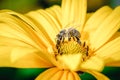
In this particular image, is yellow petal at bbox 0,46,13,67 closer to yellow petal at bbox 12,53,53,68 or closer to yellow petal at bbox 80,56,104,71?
yellow petal at bbox 12,53,53,68

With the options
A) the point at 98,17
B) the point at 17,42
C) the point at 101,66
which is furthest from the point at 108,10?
the point at 101,66

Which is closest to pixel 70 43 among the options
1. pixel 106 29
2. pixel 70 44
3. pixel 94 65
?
pixel 70 44

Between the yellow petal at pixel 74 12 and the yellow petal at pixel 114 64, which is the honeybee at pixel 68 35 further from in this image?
the yellow petal at pixel 114 64

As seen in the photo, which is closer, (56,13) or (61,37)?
(61,37)

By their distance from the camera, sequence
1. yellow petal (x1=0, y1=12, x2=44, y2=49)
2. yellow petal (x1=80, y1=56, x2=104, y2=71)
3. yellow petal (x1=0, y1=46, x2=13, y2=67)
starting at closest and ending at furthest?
yellow petal (x1=80, y1=56, x2=104, y2=71), yellow petal (x1=0, y1=46, x2=13, y2=67), yellow petal (x1=0, y1=12, x2=44, y2=49)

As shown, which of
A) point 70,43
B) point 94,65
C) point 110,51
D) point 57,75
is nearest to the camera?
point 94,65

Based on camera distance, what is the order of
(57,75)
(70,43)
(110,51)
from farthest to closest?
(70,43) → (110,51) → (57,75)

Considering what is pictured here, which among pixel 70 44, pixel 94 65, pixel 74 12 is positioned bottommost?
pixel 94 65

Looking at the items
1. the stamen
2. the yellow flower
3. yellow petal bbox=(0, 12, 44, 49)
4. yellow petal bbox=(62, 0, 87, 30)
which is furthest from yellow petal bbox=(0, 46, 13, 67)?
yellow petal bbox=(62, 0, 87, 30)

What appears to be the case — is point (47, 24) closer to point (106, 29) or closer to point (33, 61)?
point (106, 29)
